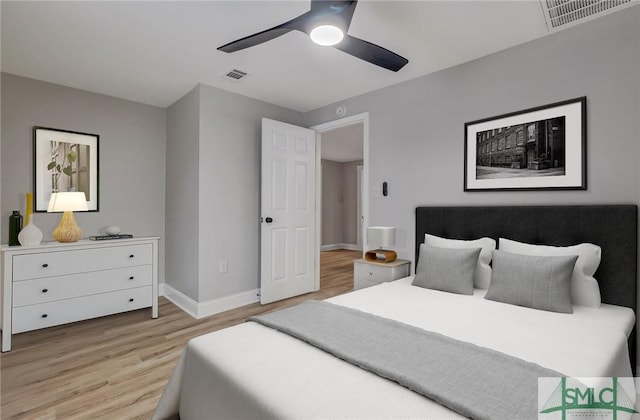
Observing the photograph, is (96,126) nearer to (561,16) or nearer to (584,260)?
(561,16)

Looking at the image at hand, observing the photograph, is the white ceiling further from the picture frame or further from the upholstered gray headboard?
the upholstered gray headboard

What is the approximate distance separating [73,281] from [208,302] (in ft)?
3.87

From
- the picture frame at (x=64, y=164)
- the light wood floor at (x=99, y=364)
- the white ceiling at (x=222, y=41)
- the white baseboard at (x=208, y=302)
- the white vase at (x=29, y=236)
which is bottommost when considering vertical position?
the light wood floor at (x=99, y=364)

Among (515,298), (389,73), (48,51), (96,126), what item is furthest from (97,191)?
(515,298)

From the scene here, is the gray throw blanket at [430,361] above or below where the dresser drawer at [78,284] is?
above

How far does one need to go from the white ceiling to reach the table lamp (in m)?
1.16

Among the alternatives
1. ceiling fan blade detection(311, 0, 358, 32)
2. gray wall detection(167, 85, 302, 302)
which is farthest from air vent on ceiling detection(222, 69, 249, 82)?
ceiling fan blade detection(311, 0, 358, 32)

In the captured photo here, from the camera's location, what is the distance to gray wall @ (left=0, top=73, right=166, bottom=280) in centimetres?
297

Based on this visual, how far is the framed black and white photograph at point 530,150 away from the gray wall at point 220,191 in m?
2.29

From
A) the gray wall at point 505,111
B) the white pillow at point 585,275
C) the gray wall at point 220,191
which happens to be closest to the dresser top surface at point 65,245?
the gray wall at point 220,191

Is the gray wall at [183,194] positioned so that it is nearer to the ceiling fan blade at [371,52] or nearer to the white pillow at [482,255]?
the ceiling fan blade at [371,52]

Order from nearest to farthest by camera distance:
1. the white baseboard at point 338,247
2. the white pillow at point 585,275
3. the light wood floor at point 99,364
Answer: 1. the light wood floor at point 99,364
2. the white pillow at point 585,275
3. the white baseboard at point 338,247

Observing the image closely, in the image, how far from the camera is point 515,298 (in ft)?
6.30

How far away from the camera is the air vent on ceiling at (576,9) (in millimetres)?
1933
